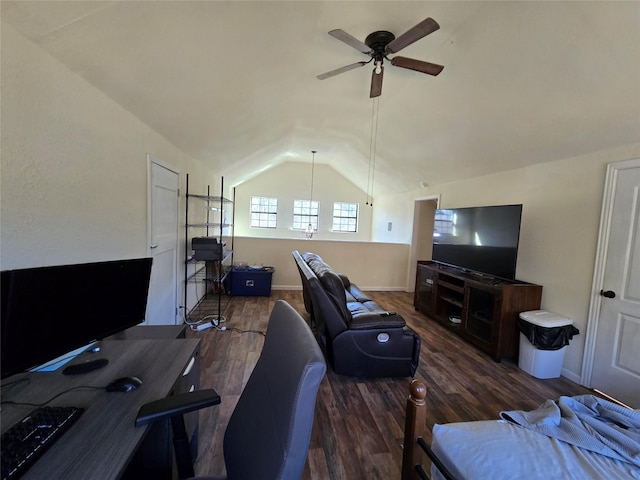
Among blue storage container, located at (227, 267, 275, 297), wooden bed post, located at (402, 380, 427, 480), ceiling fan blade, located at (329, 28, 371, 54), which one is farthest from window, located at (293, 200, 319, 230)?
wooden bed post, located at (402, 380, 427, 480)

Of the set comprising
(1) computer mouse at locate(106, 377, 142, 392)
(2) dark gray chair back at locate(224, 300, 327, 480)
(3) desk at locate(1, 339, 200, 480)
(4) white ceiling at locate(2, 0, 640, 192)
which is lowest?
(3) desk at locate(1, 339, 200, 480)

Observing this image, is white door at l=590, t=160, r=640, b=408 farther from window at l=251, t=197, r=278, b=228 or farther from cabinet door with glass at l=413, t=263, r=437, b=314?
window at l=251, t=197, r=278, b=228

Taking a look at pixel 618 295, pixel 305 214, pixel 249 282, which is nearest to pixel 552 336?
pixel 618 295

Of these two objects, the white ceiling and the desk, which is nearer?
the desk

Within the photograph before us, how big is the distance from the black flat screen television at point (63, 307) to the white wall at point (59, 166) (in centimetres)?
53

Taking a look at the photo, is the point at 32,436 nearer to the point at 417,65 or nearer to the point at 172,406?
the point at 172,406

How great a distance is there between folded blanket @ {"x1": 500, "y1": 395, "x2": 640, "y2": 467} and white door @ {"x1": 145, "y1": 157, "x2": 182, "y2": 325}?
2.89 meters

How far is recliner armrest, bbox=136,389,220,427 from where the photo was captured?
0.83m

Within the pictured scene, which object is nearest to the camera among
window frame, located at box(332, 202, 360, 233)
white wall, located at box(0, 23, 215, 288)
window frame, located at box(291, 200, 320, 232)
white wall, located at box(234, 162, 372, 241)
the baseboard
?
white wall, located at box(0, 23, 215, 288)

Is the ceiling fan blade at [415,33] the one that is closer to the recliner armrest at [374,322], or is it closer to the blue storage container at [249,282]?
the recliner armrest at [374,322]

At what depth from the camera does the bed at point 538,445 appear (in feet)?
3.13

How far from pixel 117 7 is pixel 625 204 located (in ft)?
12.4

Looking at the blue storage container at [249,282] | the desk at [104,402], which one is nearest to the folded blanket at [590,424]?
the desk at [104,402]

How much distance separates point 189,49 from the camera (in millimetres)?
1795
